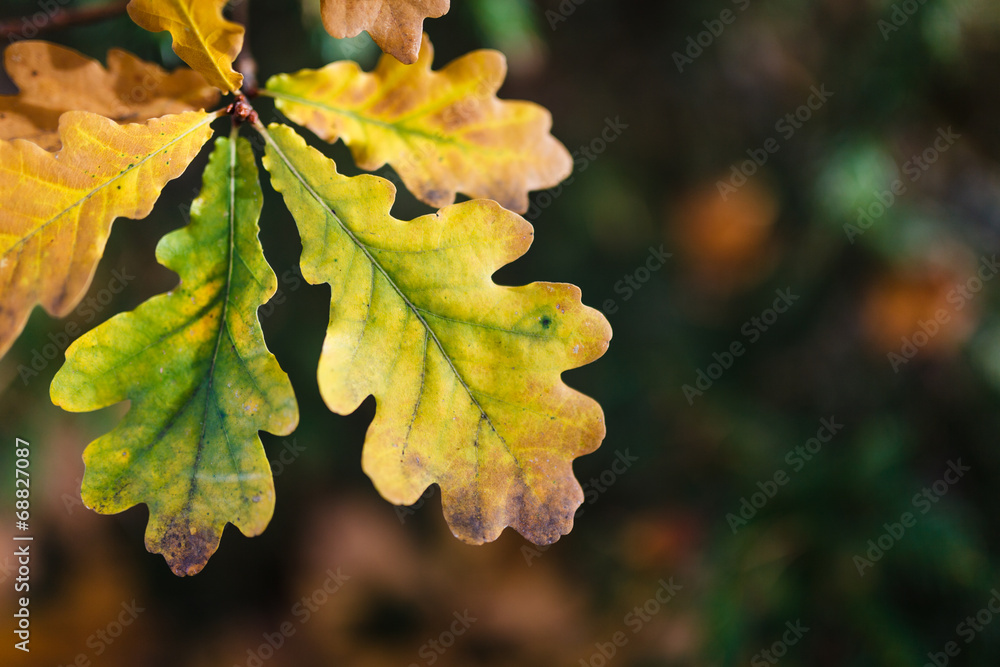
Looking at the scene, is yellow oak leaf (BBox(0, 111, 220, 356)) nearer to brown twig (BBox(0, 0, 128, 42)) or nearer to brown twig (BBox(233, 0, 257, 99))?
brown twig (BBox(233, 0, 257, 99))

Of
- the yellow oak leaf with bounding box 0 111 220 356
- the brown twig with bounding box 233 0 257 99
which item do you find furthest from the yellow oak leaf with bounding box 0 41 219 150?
the yellow oak leaf with bounding box 0 111 220 356

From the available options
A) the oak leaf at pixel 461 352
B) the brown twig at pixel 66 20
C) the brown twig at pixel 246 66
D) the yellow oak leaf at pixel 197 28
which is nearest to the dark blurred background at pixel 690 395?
the brown twig at pixel 246 66

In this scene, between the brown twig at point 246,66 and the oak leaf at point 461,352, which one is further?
the brown twig at point 246,66

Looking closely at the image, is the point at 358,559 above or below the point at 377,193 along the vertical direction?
below

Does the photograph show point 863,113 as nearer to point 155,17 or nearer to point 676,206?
point 676,206

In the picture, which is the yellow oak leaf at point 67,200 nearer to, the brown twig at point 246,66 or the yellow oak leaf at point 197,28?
the yellow oak leaf at point 197,28

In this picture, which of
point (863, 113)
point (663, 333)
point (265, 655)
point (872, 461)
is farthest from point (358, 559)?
point (863, 113)
